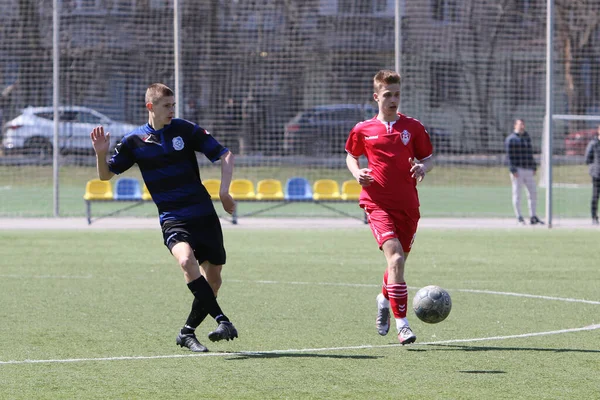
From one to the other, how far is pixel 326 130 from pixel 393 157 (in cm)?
1787

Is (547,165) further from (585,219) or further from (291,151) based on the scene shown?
(291,151)

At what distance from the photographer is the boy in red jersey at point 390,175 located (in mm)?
8516

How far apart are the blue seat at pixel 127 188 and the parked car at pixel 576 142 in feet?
33.5

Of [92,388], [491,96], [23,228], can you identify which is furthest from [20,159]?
[92,388]

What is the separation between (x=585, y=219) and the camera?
22672 millimetres

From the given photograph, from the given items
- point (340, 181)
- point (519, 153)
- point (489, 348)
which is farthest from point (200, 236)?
point (340, 181)

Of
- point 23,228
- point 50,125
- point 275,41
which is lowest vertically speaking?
point 23,228

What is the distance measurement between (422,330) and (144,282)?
441 cm

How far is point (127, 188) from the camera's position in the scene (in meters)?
22.1

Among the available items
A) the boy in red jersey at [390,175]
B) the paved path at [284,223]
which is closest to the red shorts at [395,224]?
the boy in red jersey at [390,175]

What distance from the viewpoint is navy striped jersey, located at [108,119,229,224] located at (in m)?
8.12

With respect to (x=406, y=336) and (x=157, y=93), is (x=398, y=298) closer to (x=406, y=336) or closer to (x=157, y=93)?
(x=406, y=336)

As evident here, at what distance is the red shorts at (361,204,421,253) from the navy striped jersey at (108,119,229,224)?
124 centimetres


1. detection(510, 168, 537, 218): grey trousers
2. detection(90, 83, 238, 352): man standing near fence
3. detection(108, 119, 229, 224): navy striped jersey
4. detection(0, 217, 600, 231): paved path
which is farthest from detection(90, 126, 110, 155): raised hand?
detection(510, 168, 537, 218): grey trousers
